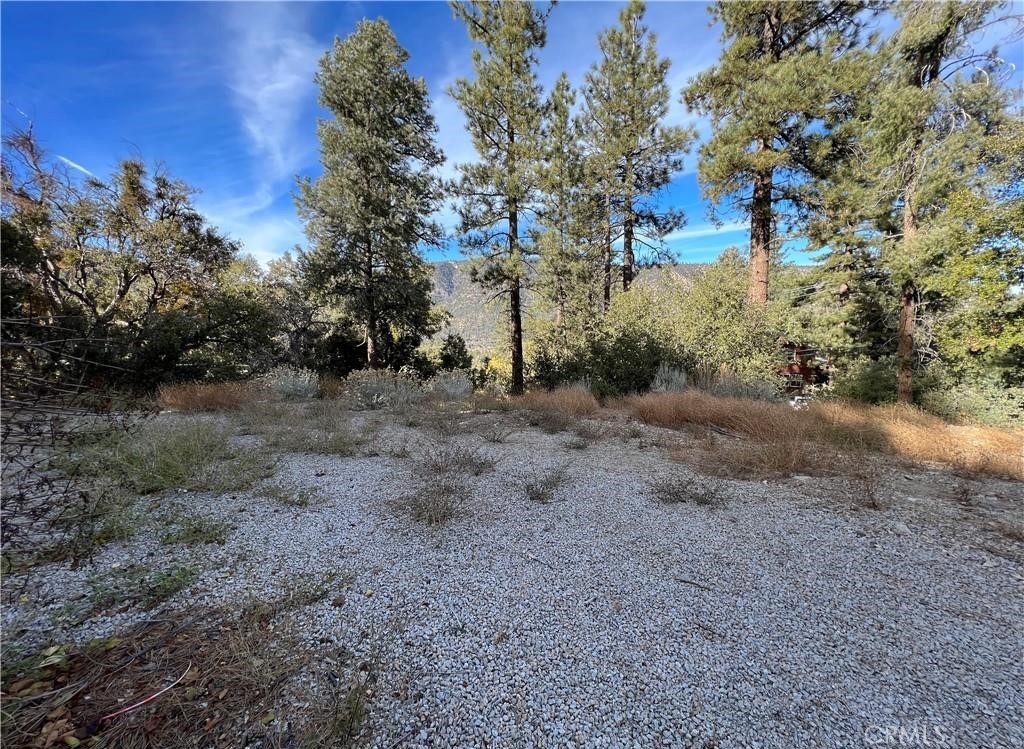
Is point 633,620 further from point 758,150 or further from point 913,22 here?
point 758,150

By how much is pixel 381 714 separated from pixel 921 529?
3304 mm

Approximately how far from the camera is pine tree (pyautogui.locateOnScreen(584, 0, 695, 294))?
413 inches

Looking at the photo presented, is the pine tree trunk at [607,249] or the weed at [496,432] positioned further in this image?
the pine tree trunk at [607,249]

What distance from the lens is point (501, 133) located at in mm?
9523

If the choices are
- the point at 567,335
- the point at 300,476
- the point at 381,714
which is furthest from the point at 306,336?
the point at 381,714

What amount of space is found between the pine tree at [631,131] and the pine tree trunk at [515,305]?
11.9 feet

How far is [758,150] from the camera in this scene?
8.56m

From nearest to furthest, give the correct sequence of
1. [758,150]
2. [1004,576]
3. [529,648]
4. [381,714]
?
[381,714], [529,648], [1004,576], [758,150]

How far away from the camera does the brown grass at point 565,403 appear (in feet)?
21.1

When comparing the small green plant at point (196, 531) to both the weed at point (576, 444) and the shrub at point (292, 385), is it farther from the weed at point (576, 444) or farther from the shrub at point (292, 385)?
the shrub at point (292, 385)

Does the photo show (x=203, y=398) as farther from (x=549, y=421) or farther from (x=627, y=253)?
(x=627, y=253)

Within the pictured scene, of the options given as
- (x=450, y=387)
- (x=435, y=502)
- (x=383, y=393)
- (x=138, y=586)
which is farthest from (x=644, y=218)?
(x=138, y=586)

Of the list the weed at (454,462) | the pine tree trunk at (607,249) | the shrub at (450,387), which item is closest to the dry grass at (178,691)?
the weed at (454,462)

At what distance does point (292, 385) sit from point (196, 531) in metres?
5.89
